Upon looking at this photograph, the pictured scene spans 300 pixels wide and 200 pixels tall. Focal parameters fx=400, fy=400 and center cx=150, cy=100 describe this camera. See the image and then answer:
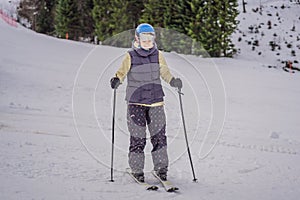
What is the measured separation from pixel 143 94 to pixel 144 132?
0.45 metres

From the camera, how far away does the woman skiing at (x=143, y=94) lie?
448cm

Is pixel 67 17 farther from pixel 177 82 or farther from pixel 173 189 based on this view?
pixel 173 189

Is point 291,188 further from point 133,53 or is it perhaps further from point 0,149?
point 0,149

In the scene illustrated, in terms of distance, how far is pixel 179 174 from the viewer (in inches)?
197

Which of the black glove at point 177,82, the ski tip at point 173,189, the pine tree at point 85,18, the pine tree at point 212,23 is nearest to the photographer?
the ski tip at point 173,189

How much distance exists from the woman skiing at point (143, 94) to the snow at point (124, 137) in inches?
12.3

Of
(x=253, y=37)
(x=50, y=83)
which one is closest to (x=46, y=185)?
(x=50, y=83)

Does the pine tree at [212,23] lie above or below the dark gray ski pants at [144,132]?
above

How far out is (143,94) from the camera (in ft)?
14.7

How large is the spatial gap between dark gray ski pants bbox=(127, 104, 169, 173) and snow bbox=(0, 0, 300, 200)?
0.23m

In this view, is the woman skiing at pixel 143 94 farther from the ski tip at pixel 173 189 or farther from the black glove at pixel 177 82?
the ski tip at pixel 173 189

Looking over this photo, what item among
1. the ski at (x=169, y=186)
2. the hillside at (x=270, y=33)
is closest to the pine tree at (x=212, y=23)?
the hillside at (x=270, y=33)

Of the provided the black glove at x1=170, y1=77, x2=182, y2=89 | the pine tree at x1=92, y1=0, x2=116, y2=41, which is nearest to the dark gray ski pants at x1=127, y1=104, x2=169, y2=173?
the black glove at x1=170, y1=77, x2=182, y2=89

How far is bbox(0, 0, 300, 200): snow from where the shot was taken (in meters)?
4.35
